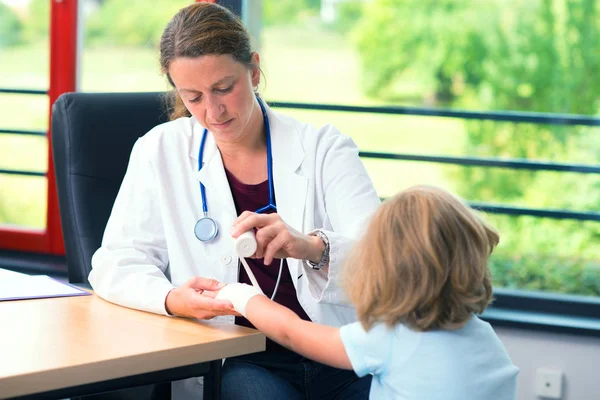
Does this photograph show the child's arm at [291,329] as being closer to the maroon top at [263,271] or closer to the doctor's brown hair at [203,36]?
the maroon top at [263,271]

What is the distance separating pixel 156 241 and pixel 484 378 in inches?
31.5

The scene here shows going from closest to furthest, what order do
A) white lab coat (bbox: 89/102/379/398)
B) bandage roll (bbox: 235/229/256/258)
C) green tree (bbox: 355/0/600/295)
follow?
bandage roll (bbox: 235/229/256/258), white lab coat (bbox: 89/102/379/398), green tree (bbox: 355/0/600/295)

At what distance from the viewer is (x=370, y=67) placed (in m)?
3.01

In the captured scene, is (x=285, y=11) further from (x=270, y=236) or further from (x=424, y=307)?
(x=424, y=307)

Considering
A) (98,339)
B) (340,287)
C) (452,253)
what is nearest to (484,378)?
(452,253)

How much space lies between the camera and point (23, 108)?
3.37 metres

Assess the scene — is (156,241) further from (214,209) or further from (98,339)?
(98,339)

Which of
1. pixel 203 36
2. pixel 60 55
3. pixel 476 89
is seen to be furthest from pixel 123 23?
pixel 203 36

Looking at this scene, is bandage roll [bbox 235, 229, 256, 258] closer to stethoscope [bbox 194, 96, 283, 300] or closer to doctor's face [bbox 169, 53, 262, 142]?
stethoscope [bbox 194, 96, 283, 300]

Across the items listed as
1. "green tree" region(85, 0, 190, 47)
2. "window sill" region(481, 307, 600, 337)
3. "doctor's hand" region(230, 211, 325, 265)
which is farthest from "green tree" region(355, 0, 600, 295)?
"doctor's hand" region(230, 211, 325, 265)

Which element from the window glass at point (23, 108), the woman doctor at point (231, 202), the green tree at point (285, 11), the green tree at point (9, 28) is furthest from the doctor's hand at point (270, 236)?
the green tree at point (9, 28)

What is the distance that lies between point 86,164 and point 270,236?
677mm

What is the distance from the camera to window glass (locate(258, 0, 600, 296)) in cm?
281

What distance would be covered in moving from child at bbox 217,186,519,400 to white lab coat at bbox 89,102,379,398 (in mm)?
334
